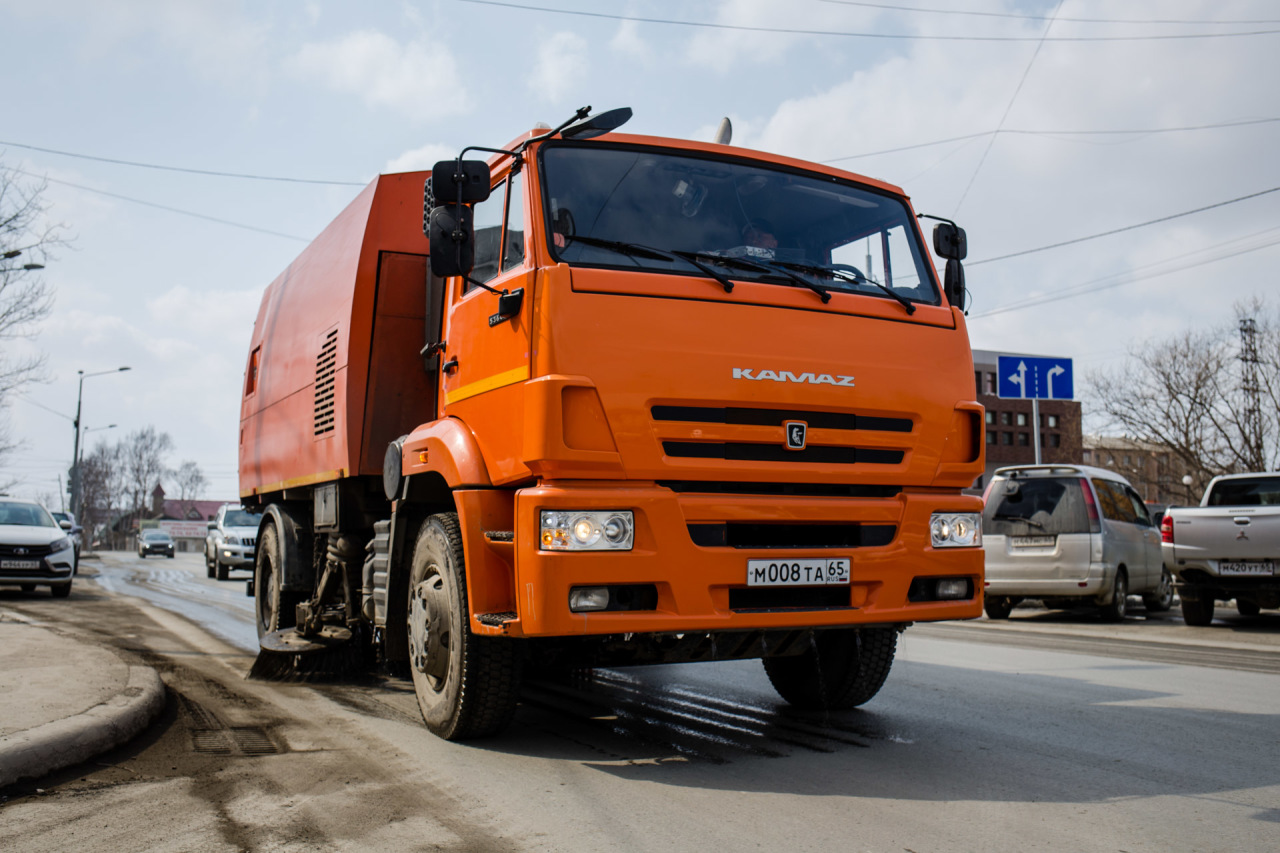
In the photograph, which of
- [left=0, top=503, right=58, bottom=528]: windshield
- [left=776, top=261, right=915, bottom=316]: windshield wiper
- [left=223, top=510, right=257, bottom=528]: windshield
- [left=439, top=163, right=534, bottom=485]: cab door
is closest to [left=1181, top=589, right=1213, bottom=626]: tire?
[left=776, top=261, right=915, bottom=316]: windshield wiper

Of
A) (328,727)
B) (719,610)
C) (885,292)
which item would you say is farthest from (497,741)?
(885,292)

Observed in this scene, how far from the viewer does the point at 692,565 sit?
4.43 metres

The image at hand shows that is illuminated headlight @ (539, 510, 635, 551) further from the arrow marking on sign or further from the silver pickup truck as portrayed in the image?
the arrow marking on sign

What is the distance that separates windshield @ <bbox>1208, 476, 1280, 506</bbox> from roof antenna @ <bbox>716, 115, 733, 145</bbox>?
374 inches

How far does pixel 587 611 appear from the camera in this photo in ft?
14.2

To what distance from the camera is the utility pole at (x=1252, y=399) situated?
39.0 meters

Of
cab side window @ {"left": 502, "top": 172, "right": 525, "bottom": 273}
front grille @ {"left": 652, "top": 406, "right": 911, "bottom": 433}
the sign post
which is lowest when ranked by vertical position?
front grille @ {"left": 652, "top": 406, "right": 911, "bottom": 433}

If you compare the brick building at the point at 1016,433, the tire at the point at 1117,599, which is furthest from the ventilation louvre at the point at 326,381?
the brick building at the point at 1016,433

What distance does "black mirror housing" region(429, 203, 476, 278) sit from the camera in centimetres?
496

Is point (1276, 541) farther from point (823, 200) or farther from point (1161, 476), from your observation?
point (1161, 476)

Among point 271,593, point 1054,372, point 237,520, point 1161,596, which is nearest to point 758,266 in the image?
point 271,593

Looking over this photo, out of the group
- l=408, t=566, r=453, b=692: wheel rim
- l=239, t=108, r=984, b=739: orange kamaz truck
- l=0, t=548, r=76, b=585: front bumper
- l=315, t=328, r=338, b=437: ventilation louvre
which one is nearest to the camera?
l=239, t=108, r=984, b=739: orange kamaz truck

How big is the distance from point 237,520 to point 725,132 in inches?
928

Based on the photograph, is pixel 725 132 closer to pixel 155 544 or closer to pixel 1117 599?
pixel 1117 599
